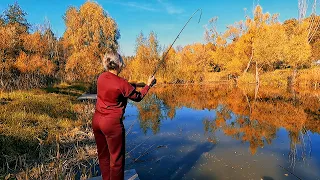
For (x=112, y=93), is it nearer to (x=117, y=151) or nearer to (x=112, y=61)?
Answer: (x=112, y=61)

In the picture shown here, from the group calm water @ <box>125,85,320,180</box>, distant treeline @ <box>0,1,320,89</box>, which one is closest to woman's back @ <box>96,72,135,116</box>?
calm water @ <box>125,85,320,180</box>

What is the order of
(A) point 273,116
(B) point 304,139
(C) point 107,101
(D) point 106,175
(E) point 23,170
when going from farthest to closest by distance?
(A) point 273,116 → (B) point 304,139 → (E) point 23,170 → (D) point 106,175 → (C) point 107,101

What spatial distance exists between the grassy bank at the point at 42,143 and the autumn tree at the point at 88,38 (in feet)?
38.2

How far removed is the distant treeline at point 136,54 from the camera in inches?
672

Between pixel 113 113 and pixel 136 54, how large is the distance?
1224 inches

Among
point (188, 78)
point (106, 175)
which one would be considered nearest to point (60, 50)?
point (188, 78)

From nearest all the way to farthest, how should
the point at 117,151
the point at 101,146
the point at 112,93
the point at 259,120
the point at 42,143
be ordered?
the point at 112,93, the point at 117,151, the point at 101,146, the point at 42,143, the point at 259,120

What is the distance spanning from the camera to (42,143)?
20.2ft

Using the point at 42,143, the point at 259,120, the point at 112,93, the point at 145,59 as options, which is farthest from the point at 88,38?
the point at 112,93

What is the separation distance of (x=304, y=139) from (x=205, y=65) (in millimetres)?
28086

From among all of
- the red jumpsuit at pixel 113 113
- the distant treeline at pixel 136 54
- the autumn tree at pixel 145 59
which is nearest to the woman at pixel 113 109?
the red jumpsuit at pixel 113 113

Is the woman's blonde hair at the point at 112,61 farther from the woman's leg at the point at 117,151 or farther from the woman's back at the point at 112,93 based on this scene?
the woman's leg at the point at 117,151

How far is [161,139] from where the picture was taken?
787 cm

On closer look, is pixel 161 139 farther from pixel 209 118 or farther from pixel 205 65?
pixel 205 65
